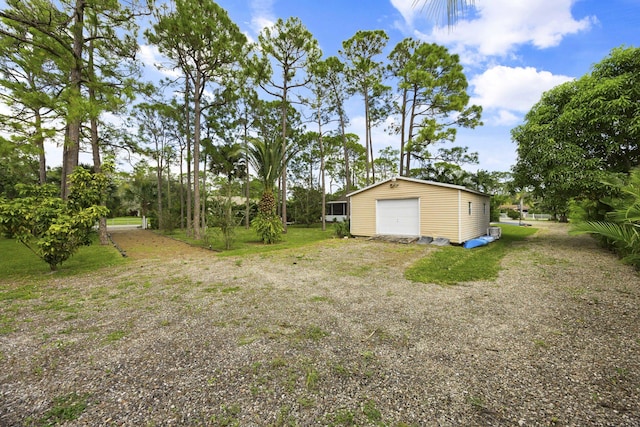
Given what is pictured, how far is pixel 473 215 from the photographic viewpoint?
36.3 ft

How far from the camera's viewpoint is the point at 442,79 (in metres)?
14.6

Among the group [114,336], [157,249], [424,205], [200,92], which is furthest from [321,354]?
[200,92]

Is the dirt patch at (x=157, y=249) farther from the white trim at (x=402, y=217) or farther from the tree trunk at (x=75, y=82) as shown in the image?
the white trim at (x=402, y=217)

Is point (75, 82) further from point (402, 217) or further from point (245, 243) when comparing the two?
point (402, 217)

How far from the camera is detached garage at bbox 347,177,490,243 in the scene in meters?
9.91

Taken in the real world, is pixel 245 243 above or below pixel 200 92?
below

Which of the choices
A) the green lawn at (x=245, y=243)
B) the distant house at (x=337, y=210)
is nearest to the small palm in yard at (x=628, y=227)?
the green lawn at (x=245, y=243)

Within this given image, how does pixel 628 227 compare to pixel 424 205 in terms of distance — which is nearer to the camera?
pixel 628 227

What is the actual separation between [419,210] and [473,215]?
255 centimetres

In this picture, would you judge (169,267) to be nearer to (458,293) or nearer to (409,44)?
(458,293)

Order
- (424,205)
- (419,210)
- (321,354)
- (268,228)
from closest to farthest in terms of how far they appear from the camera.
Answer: (321,354) < (424,205) < (419,210) < (268,228)

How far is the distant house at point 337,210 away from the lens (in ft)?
83.5

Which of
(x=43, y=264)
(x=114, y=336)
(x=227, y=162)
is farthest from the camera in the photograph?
(x=227, y=162)

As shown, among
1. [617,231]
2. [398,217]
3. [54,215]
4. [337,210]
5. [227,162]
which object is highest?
[227,162]
